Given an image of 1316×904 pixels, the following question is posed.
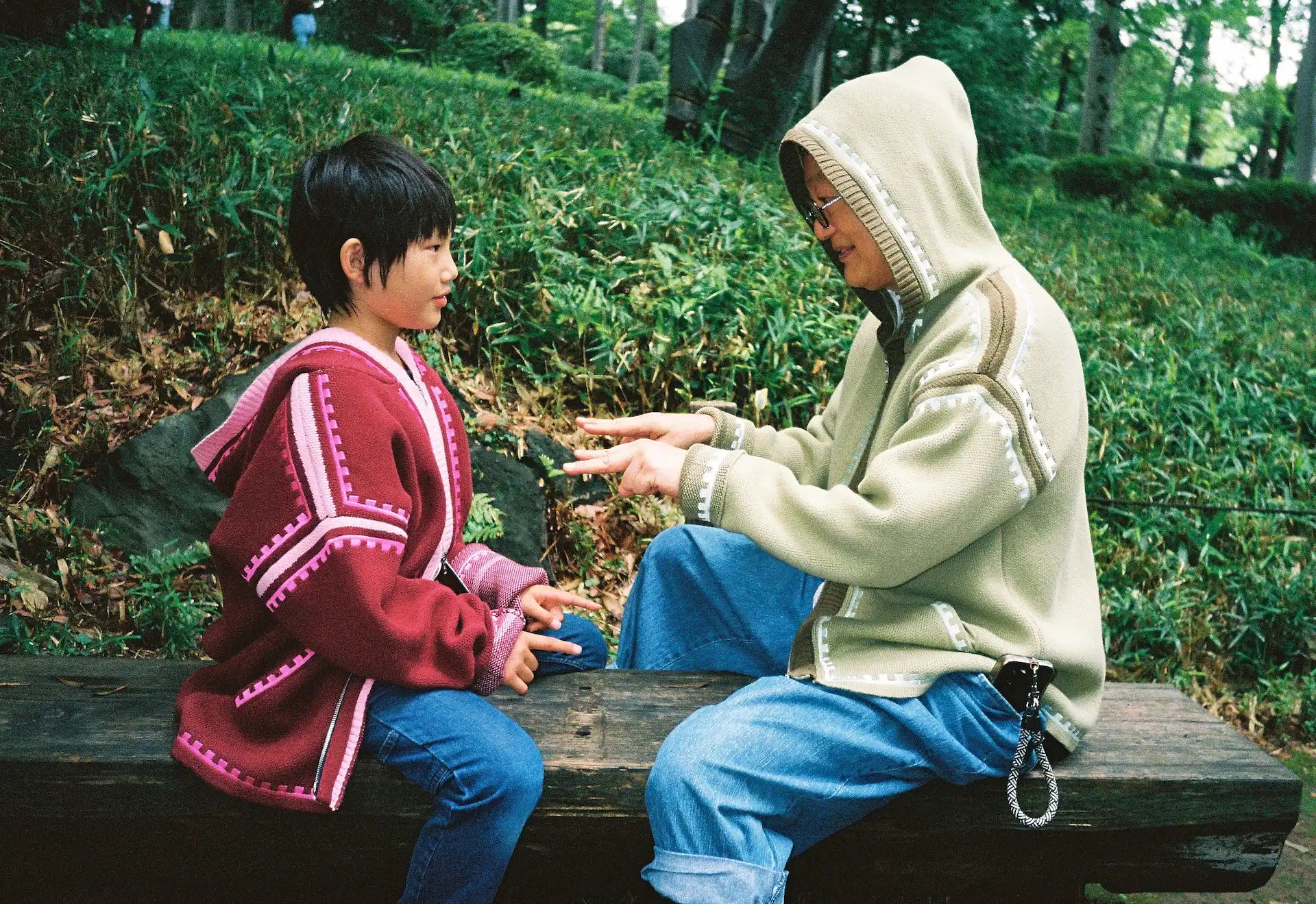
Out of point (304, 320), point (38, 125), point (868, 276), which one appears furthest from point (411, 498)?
point (38, 125)

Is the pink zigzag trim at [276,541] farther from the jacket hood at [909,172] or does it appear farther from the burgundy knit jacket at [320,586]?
the jacket hood at [909,172]

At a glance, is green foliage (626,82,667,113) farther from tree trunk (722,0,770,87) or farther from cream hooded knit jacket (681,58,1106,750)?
cream hooded knit jacket (681,58,1106,750)

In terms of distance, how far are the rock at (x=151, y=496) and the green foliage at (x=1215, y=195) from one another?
1232cm

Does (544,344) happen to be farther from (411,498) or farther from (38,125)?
(411,498)

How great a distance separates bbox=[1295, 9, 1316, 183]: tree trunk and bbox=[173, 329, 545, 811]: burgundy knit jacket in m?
19.8

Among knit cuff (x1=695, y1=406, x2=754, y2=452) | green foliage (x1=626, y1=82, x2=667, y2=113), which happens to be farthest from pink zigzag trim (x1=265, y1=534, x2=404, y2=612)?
green foliage (x1=626, y1=82, x2=667, y2=113)

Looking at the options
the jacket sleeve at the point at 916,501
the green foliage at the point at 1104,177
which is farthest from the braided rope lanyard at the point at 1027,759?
the green foliage at the point at 1104,177

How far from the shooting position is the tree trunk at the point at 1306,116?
1789 centimetres

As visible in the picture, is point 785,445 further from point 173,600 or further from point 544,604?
point 173,600

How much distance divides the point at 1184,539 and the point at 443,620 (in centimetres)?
391

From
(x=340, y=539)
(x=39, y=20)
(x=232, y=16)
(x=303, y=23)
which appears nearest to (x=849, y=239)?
(x=340, y=539)

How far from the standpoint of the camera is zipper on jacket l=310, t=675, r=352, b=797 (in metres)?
1.88

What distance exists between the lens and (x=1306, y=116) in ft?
59.4

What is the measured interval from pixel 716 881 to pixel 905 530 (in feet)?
2.26
